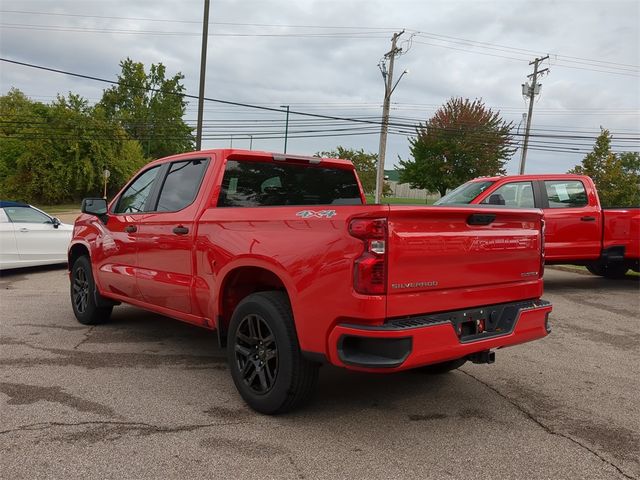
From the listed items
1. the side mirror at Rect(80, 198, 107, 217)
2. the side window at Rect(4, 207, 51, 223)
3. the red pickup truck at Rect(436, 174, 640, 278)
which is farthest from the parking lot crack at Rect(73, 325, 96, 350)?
the red pickup truck at Rect(436, 174, 640, 278)

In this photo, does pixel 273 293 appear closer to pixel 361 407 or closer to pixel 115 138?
pixel 361 407

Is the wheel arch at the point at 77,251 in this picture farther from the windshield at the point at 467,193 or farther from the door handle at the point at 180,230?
the windshield at the point at 467,193

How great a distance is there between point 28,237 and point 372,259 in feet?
30.9

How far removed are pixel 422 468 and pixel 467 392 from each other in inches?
56.3

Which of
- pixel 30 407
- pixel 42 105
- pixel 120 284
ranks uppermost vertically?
pixel 42 105

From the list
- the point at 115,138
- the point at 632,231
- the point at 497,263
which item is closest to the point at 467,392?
the point at 497,263

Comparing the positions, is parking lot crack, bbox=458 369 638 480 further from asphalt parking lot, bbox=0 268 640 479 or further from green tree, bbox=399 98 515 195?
green tree, bbox=399 98 515 195

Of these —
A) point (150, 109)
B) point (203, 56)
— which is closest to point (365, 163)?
point (150, 109)

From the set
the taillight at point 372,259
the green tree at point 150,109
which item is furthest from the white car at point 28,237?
the green tree at point 150,109

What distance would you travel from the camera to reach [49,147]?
46281mm

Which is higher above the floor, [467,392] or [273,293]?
[273,293]

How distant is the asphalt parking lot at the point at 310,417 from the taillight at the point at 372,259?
98 centimetres

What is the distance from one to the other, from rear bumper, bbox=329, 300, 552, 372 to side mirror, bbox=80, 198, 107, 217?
3556 mm

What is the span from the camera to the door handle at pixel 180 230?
4453mm
